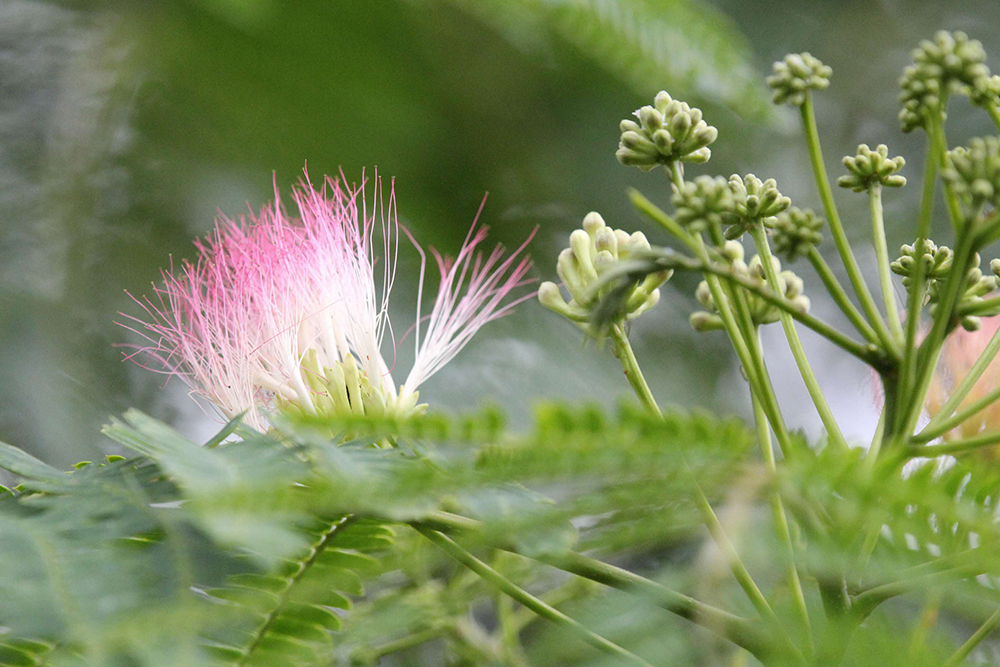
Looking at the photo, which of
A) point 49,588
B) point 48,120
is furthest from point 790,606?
point 48,120

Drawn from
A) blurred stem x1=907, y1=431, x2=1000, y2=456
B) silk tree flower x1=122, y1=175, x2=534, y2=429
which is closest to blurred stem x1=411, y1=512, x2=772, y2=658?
blurred stem x1=907, y1=431, x2=1000, y2=456

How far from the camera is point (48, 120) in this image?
→ 241cm

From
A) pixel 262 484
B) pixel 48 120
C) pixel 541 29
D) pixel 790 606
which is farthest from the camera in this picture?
pixel 48 120

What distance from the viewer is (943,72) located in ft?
1.57

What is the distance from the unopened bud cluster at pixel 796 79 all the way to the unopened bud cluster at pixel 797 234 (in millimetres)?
75

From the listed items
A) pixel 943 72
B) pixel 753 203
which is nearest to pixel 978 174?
pixel 943 72

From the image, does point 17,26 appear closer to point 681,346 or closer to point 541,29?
point 541,29

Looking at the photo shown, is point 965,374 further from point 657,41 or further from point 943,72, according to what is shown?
point 657,41

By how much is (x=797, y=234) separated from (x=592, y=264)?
7.5 inches

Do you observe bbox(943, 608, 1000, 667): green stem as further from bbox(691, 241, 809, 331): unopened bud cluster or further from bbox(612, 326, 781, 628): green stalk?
bbox(691, 241, 809, 331): unopened bud cluster

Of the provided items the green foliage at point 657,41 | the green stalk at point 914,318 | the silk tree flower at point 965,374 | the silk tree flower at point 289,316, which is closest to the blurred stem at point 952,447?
the green stalk at point 914,318

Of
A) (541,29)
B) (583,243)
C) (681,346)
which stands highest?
(541,29)

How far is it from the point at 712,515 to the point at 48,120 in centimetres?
242

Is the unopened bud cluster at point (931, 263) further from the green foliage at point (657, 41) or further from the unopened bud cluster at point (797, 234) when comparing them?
the green foliage at point (657, 41)
